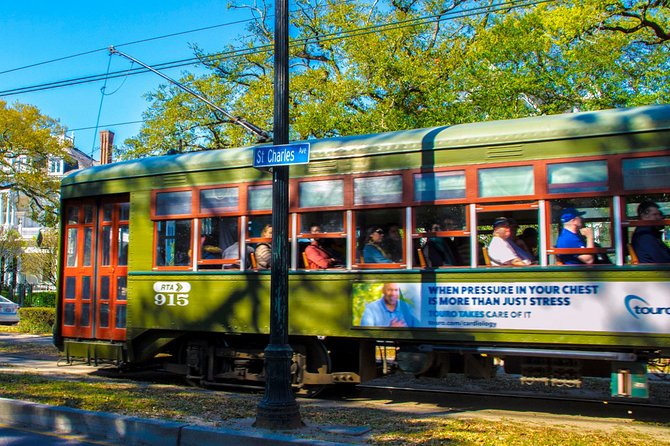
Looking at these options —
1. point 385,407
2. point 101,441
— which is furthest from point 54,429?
point 385,407

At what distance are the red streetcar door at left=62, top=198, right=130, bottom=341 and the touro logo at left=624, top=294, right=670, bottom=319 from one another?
7.61 m

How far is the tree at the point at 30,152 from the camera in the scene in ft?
104

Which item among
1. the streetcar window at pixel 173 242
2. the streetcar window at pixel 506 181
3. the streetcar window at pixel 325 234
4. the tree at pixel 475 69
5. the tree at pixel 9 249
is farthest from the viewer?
the tree at pixel 9 249

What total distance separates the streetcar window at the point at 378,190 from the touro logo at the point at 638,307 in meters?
2.94

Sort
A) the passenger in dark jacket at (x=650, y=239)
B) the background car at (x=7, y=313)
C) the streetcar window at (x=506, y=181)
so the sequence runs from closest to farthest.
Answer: the passenger in dark jacket at (x=650, y=239)
the streetcar window at (x=506, y=181)
the background car at (x=7, y=313)

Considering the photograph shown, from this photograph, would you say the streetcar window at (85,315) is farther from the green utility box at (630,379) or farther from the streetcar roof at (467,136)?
the green utility box at (630,379)

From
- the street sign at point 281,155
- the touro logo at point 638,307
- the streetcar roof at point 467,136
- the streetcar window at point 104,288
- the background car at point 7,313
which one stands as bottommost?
the background car at point 7,313

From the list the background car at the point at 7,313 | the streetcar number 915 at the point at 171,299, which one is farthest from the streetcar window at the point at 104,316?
the background car at the point at 7,313

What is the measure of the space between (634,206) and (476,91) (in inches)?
465

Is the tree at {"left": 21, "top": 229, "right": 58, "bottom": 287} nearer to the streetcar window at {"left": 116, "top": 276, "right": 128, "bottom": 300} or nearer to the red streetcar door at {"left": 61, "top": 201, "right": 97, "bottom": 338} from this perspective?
the red streetcar door at {"left": 61, "top": 201, "right": 97, "bottom": 338}

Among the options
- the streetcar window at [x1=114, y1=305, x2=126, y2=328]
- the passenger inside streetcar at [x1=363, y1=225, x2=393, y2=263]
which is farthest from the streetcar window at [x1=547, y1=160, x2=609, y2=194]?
the streetcar window at [x1=114, y1=305, x2=126, y2=328]

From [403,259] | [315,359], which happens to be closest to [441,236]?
[403,259]

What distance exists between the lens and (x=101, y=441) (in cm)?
706

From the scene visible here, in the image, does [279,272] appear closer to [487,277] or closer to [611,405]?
[487,277]
